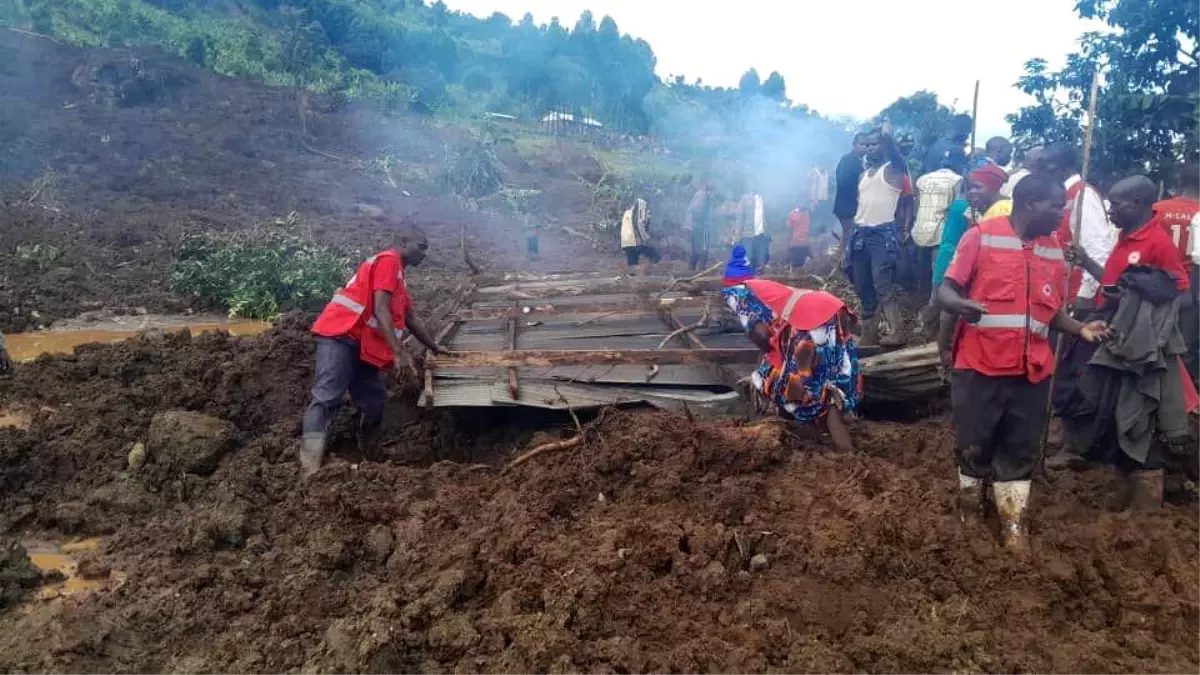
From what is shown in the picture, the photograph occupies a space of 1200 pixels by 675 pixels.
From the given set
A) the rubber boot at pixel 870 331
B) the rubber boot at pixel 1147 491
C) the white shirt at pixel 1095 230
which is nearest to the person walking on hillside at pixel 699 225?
the rubber boot at pixel 870 331

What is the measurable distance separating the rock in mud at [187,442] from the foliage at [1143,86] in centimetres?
701

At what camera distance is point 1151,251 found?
12.8 feet

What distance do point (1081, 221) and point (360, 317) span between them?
4.04 meters

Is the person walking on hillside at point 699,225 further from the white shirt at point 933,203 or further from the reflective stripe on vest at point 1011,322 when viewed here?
the reflective stripe on vest at point 1011,322

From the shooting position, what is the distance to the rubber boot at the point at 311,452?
4.62 meters

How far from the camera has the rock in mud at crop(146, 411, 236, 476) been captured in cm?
456

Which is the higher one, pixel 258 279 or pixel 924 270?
pixel 924 270

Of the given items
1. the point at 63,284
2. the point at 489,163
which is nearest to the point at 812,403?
the point at 63,284

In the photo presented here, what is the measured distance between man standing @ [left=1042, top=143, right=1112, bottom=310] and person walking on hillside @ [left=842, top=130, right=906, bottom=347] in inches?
59.4

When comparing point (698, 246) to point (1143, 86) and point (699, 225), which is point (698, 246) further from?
point (1143, 86)

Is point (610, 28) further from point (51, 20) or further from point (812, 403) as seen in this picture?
point (812, 403)

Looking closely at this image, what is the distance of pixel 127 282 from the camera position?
10828 mm

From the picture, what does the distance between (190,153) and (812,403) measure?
18.1 meters

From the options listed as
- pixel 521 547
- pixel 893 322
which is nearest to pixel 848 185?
pixel 893 322
